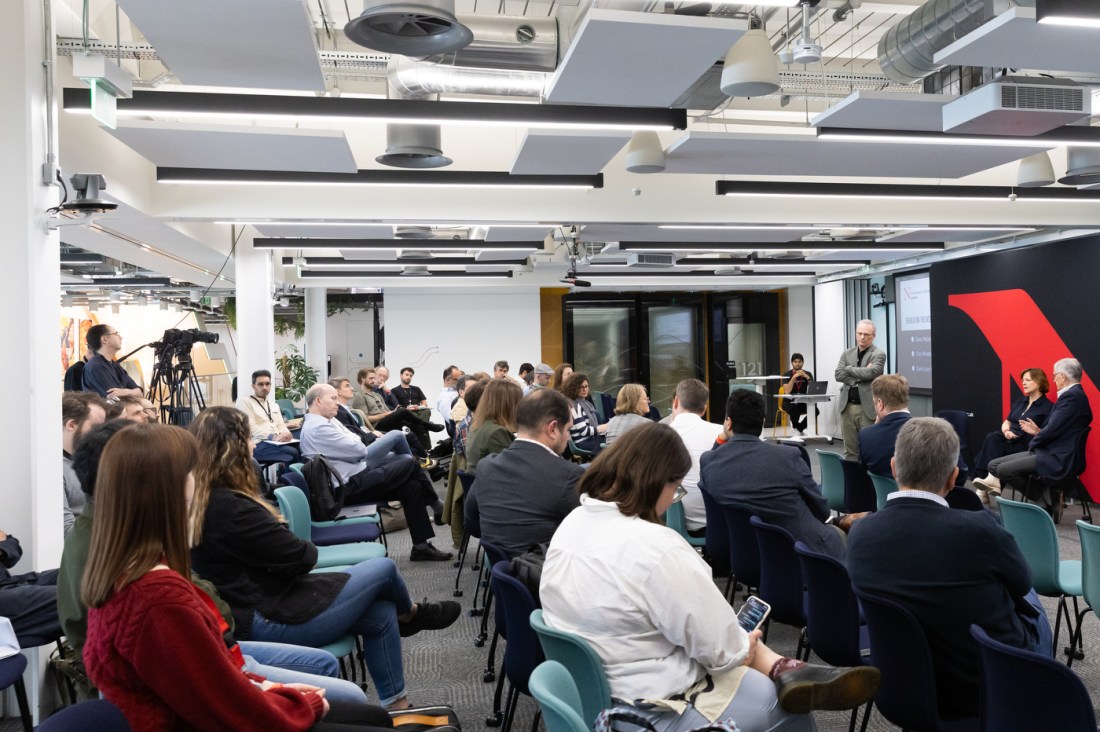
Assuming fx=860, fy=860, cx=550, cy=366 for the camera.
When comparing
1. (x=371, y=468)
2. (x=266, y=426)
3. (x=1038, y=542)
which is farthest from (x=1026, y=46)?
(x=266, y=426)

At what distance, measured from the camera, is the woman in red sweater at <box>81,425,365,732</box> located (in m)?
1.76

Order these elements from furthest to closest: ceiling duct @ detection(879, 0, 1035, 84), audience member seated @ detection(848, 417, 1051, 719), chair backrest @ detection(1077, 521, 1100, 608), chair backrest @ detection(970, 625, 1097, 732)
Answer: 1. ceiling duct @ detection(879, 0, 1035, 84)
2. chair backrest @ detection(1077, 521, 1100, 608)
3. audience member seated @ detection(848, 417, 1051, 719)
4. chair backrest @ detection(970, 625, 1097, 732)

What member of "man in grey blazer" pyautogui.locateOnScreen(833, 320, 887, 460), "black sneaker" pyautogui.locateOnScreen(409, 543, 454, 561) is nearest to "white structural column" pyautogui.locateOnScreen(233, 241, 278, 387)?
"black sneaker" pyautogui.locateOnScreen(409, 543, 454, 561)

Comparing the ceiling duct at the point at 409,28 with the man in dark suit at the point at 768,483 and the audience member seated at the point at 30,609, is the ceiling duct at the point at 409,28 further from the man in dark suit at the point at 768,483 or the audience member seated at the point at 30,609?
the audience member seated at the point at 30,609

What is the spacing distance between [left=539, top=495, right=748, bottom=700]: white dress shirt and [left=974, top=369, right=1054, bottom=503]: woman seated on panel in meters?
6.87

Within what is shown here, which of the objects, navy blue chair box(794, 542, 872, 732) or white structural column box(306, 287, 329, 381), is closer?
navy blue chair box(794, 542, 872, 732)

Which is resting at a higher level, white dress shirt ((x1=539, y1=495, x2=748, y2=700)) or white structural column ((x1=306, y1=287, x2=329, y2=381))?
white structural column ((x1=306, y1=287, x2=329, y2=381))

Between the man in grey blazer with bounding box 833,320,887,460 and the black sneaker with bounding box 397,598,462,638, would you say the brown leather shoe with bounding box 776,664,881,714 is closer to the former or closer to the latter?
the black sneaker with bounding box 397,598,462,638

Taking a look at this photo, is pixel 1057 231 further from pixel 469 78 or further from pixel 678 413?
pixel 469 78

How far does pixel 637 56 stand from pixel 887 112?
182 cm

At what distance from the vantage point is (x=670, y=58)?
407 cm

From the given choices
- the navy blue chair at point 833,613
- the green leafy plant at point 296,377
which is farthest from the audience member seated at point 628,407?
the green leafy plant at point 296,377

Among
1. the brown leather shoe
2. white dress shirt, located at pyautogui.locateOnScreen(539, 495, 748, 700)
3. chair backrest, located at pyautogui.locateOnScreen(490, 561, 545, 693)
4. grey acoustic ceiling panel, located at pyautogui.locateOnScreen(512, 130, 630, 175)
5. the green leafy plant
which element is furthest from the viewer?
the green leafy plant

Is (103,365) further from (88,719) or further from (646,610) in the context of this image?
(646,610)
